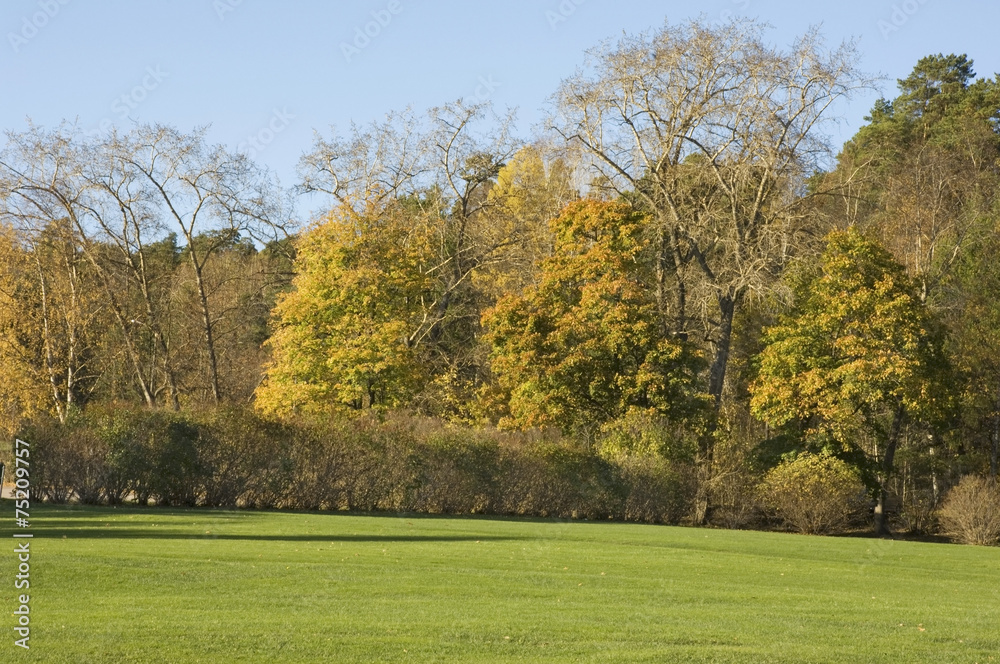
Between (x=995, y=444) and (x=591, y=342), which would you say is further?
(x=995, y=444)

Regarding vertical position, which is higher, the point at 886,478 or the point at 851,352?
the point at 851,352

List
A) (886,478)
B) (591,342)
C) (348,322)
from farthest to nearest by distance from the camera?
(348,322) → (886,478) → (591,342)

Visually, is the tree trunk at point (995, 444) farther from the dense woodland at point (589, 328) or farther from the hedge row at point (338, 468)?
the hedge row at point (338, 468)

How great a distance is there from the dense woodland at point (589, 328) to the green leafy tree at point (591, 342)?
10 centimetres

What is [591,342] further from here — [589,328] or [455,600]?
[455,600]

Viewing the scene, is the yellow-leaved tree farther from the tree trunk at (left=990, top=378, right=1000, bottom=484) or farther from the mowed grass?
the tree trunk at (left=990, top=378, right=1000, bottom=484)

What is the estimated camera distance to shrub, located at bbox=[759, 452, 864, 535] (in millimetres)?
34562

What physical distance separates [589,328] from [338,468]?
11.6 m

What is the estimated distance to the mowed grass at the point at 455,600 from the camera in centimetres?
1027

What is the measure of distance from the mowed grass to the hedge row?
6.32 metres

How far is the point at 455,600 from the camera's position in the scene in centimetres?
1340

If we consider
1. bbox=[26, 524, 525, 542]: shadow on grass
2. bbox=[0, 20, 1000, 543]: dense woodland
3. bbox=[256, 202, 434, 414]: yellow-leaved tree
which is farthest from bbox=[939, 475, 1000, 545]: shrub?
bbox=[256, 202, 434, 414]: yellow-leaved tree

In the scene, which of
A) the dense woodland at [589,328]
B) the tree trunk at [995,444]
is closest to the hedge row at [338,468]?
the dense woodland at [589,328]

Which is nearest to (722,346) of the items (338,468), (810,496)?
(810,496)
